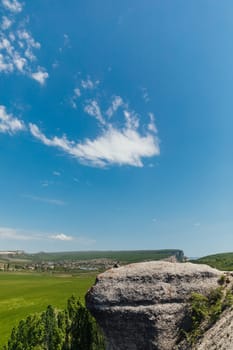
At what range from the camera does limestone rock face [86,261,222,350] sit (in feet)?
44.6

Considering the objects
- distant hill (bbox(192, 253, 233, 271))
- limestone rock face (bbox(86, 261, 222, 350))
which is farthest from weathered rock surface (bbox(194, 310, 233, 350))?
distant hill (bbox(192, 253, 233, 271))

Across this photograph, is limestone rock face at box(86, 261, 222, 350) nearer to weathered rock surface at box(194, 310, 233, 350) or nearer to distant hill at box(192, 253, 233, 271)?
weathered rock surface at box(194, 310, 233, 350)

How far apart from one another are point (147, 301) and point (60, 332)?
15.8 meters

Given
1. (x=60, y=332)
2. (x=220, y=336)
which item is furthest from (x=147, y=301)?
(x=60, y=332)

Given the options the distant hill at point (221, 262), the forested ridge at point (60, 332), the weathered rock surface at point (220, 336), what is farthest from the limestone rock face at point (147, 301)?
the distant hill at point (221, 262)

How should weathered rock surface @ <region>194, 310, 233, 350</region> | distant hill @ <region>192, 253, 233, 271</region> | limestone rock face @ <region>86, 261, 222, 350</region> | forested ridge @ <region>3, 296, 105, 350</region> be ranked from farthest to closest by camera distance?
distant hill @ <region>192, 253, 233, 271</region> → forested ridge @ <region>3, 296, 105, 350</region> → limestone rock face @ <region>86, 261, 222, 350</region> → weathered rock surface @ <region>194, 310, 233, 350</region>

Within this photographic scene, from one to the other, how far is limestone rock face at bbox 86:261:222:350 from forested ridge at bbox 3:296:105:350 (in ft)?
32.5

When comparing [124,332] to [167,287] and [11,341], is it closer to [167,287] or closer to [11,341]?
[167,287]

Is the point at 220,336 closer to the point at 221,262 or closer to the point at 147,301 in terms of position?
the point at 147,301

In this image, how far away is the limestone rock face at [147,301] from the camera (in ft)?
44.6

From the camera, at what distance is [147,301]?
13.7m

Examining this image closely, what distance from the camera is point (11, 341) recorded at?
1059 inches

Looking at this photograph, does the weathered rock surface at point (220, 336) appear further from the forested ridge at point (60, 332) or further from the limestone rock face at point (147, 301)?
the forested ridge at point (60, 332)

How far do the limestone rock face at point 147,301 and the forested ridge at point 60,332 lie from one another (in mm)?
9911
